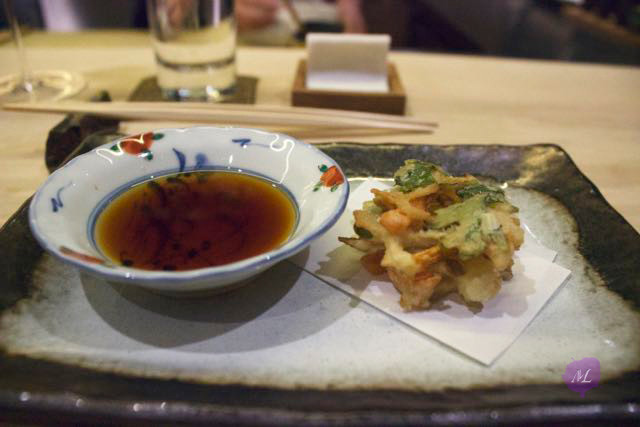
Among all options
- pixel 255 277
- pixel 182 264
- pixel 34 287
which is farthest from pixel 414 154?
pixel 34 287

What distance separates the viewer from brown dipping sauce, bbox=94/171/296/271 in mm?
1327

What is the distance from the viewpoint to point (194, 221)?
4.99 feet

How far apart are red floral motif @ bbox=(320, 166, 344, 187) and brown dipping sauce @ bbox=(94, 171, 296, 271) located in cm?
13

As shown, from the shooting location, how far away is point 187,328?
3.92 feet

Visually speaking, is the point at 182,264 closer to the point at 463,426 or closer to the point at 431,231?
the point at 431,231

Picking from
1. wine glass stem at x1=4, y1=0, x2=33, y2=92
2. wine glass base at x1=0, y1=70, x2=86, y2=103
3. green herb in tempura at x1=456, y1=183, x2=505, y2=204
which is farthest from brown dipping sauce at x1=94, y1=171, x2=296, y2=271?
wine glass stem at x1=4, y1=0, x2=33, y2=92

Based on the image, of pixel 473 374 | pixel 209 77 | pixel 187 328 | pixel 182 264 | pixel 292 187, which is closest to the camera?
pixel 473 374

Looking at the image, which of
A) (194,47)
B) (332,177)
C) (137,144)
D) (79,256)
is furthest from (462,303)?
(194,47)

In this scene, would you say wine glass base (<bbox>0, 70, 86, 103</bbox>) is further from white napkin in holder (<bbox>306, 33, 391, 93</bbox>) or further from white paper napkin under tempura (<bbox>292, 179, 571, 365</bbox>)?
white paper napkin under tempura (<bbox>292, 179, 571, 365</bbox>)

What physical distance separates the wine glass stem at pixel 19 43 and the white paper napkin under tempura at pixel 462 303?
2.01 metres

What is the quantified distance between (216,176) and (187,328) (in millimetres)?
584

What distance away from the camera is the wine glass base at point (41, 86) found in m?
2.62

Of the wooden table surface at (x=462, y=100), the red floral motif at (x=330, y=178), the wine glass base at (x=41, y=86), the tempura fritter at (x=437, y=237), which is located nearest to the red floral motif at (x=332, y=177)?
the red floral motif at (x=330, y=178)

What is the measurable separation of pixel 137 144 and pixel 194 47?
110 cm
